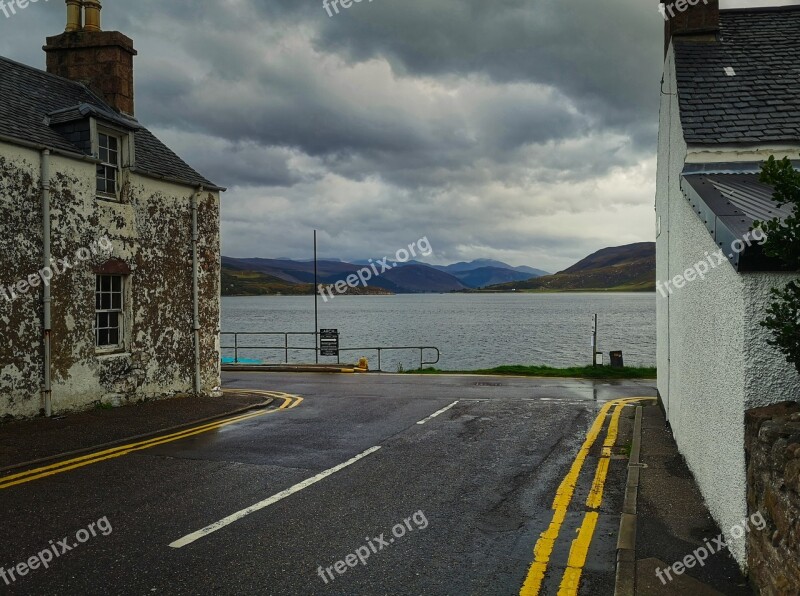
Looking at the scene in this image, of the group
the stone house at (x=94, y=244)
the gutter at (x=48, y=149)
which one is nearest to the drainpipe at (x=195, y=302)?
the stone house at (x=94, y=244)

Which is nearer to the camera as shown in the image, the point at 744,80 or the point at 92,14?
the point at 744,80

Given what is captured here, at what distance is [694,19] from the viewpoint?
10938mm

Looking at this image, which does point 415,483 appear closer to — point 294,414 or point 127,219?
point 294,414

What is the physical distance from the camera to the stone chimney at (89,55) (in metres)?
16.8

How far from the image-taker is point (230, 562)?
530cm

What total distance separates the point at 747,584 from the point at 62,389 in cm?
1195

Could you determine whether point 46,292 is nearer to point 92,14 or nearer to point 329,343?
point 92,14

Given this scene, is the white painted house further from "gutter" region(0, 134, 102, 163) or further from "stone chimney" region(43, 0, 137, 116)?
"stone chimney" region(43, 0, 137, 116)

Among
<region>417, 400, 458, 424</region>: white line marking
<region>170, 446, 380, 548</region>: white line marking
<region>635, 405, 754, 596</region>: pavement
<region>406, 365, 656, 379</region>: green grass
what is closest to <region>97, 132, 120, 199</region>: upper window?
<region>417, 400, 458, 424</region>: white line marking

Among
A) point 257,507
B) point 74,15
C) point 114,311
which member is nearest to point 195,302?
point 114,311

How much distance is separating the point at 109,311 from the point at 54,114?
4432mm

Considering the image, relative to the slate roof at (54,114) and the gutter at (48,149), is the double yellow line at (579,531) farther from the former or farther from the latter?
the slate roof at (54,114)

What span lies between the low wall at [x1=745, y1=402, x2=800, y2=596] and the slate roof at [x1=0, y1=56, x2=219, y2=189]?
12465mm

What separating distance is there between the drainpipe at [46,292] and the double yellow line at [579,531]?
967cm
